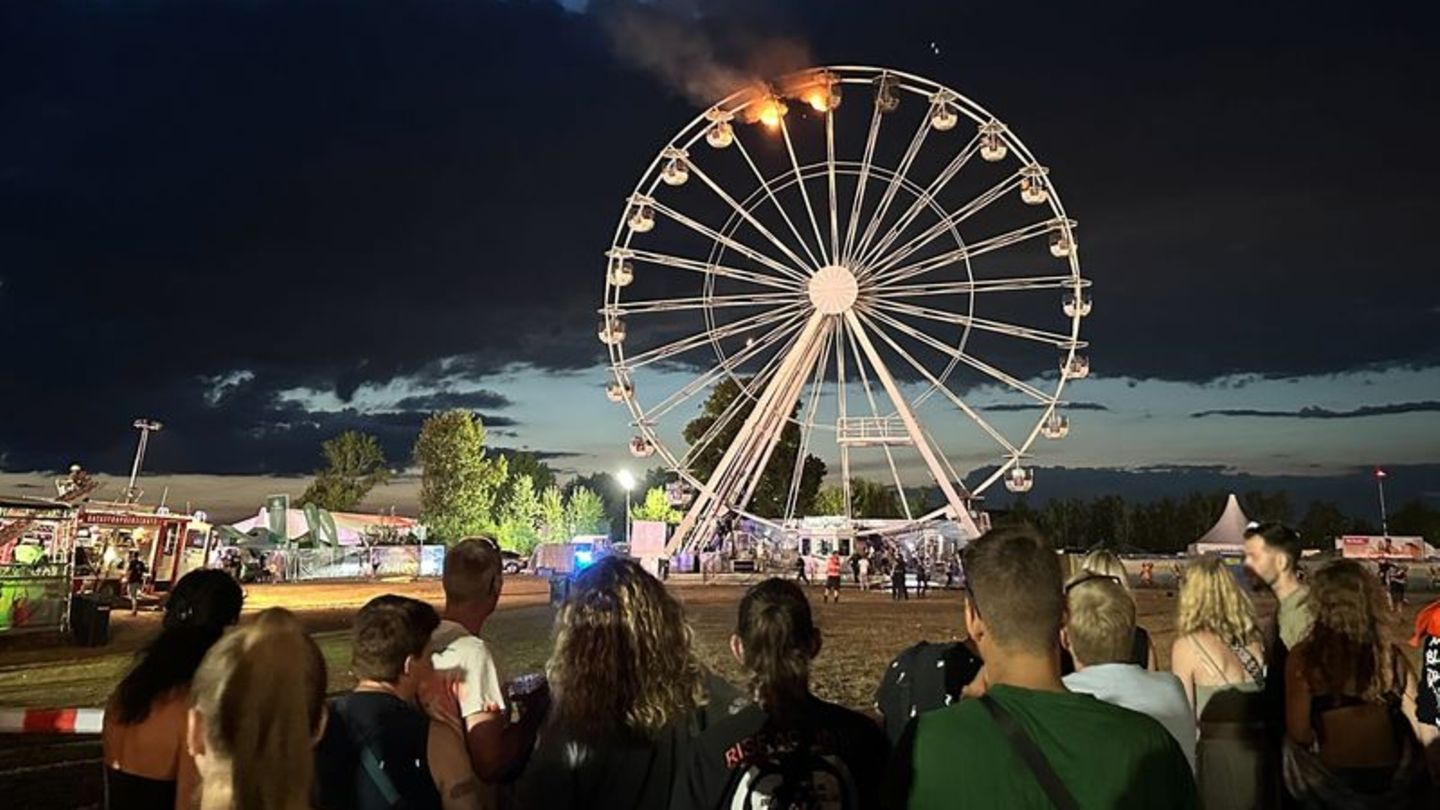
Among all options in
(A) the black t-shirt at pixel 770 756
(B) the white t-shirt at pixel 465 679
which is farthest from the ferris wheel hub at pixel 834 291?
(A) the black t-shirt at pixel 770 756

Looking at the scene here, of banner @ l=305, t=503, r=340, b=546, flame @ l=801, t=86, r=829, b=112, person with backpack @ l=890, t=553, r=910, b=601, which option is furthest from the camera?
banner @ l=305, t=503, r=340, b=546

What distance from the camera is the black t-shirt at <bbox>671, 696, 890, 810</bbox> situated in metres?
3.06

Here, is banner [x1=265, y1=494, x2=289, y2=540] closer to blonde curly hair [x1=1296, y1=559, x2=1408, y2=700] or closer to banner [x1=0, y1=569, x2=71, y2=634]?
banner [x1=0, y1=569, x2=71, y2=634]

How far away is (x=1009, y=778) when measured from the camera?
91.6 inches

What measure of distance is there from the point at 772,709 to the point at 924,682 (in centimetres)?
125

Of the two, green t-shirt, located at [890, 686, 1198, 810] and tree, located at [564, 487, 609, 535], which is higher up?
tree, located at [564, 487, 609, 535]

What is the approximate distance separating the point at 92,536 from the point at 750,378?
2237cm

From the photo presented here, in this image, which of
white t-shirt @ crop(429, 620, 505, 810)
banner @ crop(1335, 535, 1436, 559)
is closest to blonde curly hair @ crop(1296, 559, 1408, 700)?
white t-shirt @ crop(429, 620, 505, 810)

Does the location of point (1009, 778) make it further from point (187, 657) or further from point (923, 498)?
point (923, 498)

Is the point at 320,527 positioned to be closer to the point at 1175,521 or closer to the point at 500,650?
the point at 500,650

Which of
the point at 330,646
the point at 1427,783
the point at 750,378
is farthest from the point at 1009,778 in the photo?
the point at 750,378

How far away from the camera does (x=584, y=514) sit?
98500 millimetres

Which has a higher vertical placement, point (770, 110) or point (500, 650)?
point (770, 110)

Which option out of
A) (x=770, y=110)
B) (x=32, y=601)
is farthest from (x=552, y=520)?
(x=32, y=601)
